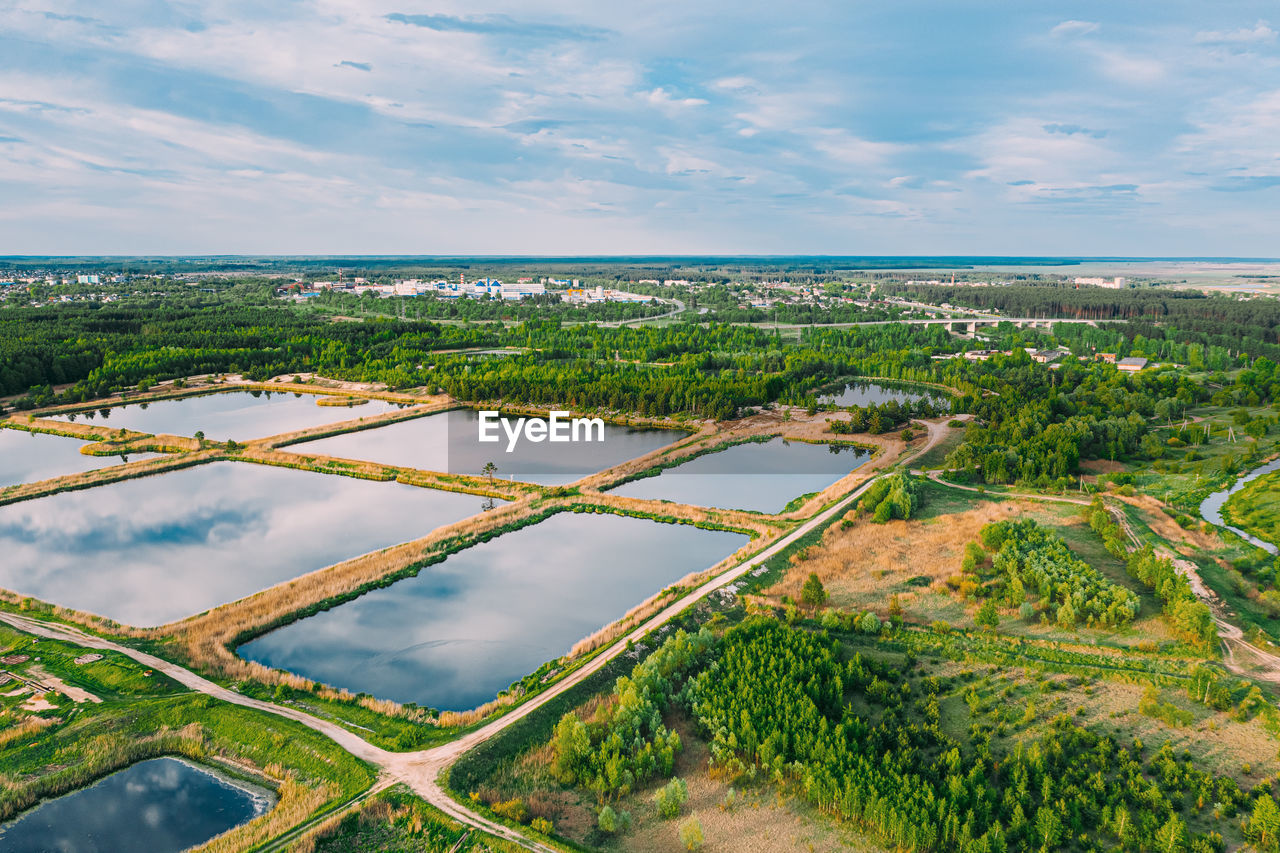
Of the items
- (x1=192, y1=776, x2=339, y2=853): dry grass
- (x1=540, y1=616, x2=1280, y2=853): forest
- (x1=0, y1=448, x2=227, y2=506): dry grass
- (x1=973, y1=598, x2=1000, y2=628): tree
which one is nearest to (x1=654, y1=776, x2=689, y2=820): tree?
(x1=540, y1=616, x2=1280, y2=853): forest

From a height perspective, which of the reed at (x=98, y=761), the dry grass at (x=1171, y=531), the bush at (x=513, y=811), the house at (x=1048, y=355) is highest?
the house at (x=1048, y=355)

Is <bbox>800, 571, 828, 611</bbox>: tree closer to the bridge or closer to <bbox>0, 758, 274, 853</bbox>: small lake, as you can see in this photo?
<bbox>0, 758, 274, 853</bbox>: small lake

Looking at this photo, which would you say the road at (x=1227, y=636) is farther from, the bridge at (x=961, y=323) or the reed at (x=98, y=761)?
the bridge at (x=961, y=323)

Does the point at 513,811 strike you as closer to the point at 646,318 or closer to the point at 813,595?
the point at 813,595

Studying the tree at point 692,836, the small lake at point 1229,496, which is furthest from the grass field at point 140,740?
the small lake at point 1229,496

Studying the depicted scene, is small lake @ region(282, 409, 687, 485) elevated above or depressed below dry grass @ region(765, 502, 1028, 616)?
above

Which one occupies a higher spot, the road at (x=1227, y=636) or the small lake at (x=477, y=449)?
the small lake at (x=477, y=449)

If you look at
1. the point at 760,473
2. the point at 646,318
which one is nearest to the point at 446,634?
the point at 760,473

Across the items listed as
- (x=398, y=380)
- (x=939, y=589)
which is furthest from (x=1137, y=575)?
(x=398, y=380)
